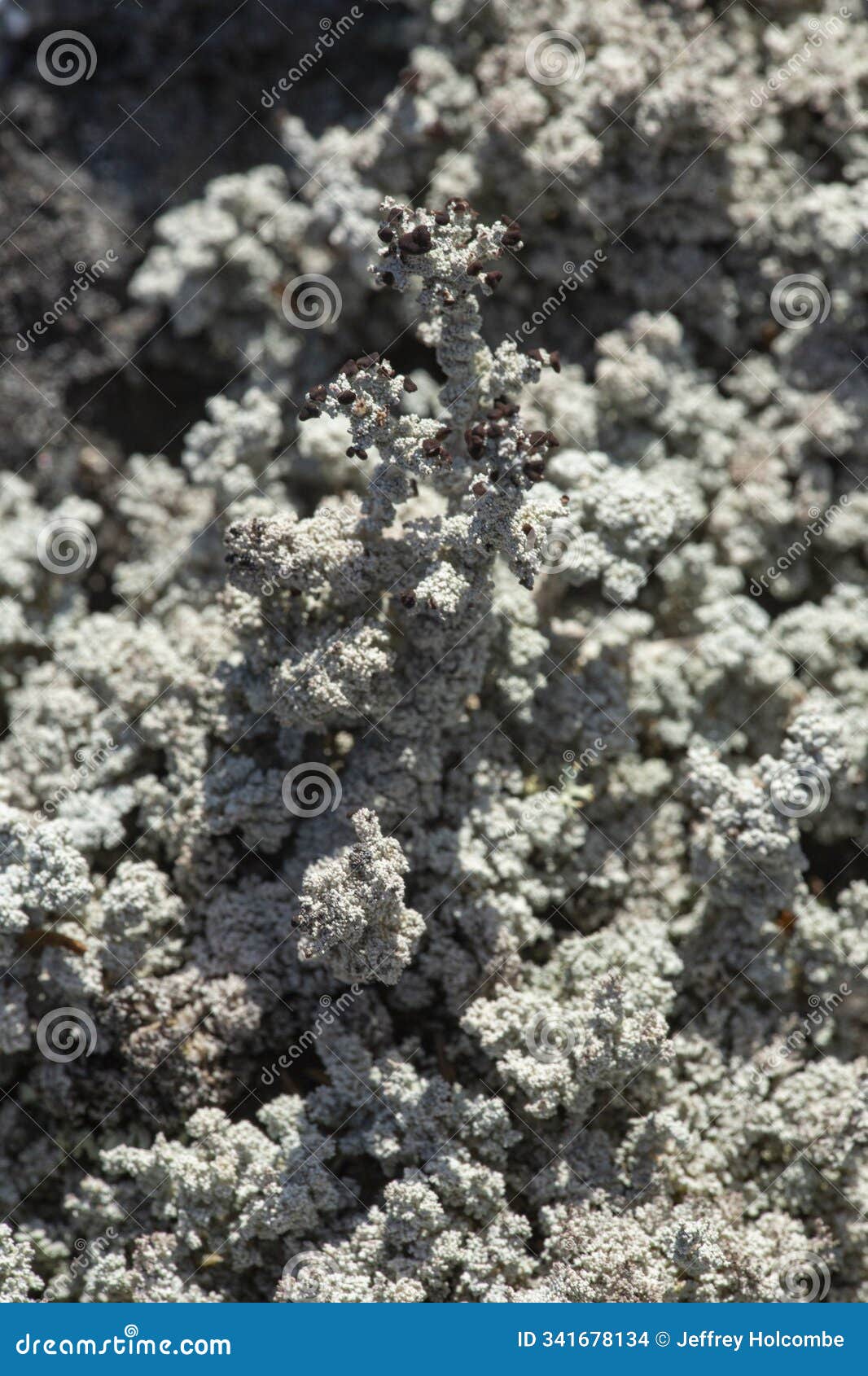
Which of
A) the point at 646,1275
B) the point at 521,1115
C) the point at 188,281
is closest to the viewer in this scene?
the point at 646,1275

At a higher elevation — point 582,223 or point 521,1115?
point 582,223

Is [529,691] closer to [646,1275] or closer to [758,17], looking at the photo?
[646,1275]

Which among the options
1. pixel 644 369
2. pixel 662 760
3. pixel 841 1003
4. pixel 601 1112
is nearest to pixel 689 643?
pixel 662 760

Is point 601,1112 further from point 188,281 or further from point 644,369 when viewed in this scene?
point 188,281

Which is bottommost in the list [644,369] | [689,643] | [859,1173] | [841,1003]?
[859,1173]

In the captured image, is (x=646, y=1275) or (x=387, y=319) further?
(x=387, y=319)

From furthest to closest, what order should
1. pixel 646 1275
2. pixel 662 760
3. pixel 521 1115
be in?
1. pixel 662 760
2. pixel 521 1115
3. pixel 646 1275
